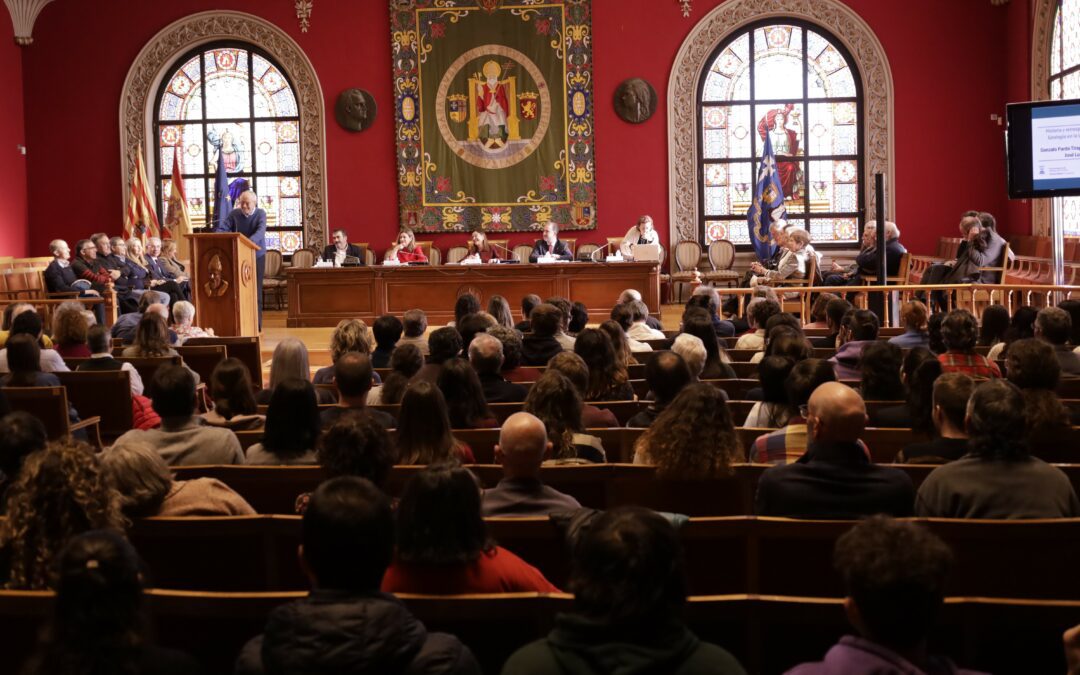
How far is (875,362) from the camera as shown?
4750mm

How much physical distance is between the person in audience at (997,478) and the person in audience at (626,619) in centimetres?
153

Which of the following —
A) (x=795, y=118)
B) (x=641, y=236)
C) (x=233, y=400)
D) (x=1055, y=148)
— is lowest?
(x=233, y=400)

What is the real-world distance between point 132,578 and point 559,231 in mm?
13491

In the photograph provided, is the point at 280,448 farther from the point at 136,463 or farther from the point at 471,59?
the point at 471,59

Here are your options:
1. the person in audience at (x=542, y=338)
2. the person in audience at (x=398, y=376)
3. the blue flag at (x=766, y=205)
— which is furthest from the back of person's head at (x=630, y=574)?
the blue flag at (x=766, y=205)

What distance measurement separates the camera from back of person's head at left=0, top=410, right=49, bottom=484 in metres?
3.22

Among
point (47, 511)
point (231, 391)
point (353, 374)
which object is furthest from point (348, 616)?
point (231, 391)

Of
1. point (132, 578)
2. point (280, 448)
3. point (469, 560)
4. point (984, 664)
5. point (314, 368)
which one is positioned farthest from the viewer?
point (314, 368)

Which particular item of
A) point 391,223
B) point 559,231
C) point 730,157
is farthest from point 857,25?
point 391,223

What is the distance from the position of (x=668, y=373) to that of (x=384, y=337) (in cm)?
265

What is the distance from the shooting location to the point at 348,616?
1.92m

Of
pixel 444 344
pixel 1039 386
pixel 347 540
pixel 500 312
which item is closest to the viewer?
pixel 347 540

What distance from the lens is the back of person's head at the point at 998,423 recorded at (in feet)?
10.5

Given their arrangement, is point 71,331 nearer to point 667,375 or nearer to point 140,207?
point 667,375
